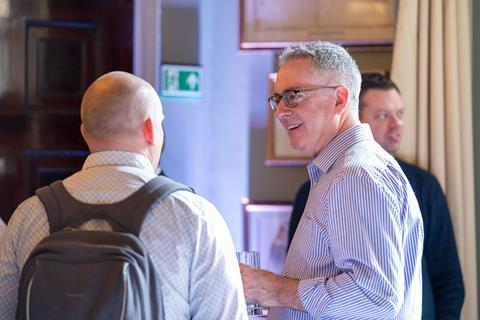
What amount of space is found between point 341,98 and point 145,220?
612 millimetres

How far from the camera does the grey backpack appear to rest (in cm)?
135

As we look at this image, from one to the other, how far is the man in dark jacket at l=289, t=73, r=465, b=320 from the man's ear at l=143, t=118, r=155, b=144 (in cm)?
128

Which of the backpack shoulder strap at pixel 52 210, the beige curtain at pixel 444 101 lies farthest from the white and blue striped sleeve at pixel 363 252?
the beige curtain at pixel 444 101

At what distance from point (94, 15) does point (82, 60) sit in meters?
0.19

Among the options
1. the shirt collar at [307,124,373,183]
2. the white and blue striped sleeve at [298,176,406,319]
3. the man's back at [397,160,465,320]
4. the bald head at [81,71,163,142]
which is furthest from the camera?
the man's back at [397,160,465,320]

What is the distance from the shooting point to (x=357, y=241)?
5.24 ft

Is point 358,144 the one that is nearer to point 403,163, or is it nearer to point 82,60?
point 403,163

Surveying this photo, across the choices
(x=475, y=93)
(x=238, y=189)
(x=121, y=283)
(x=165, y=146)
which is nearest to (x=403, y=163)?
(x=475, y=93)

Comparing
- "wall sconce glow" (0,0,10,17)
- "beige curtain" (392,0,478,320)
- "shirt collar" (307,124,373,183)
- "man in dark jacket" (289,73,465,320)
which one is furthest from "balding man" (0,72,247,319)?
"wall sconce glow" (0,0,10,17)

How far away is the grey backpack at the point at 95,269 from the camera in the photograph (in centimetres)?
135

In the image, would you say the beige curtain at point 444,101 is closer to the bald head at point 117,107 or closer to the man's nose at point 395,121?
the man's nose at point 395,121

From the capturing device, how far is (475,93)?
2816 mm

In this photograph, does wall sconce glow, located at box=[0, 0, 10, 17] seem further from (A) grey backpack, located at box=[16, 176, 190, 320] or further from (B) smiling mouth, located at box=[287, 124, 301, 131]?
(A) grey backpack, located at box=[16, 176, 190, 320]

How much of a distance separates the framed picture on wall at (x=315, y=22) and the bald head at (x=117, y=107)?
157 cm
